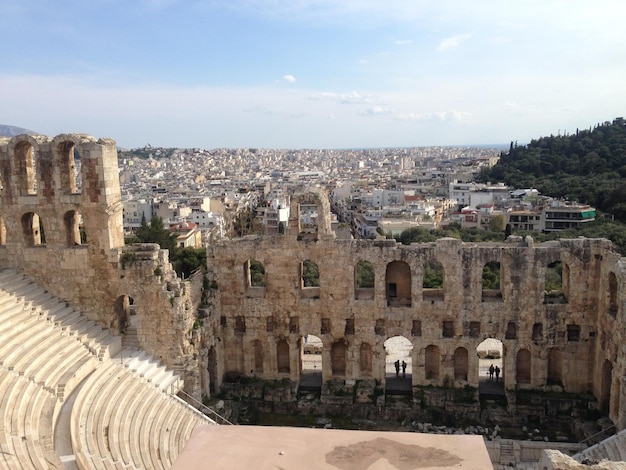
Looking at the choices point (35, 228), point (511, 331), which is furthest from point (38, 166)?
point (511, 331)

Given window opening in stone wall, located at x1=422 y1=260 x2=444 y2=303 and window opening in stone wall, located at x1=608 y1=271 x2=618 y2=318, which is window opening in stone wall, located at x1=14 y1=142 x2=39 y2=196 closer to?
window opening in stone wall, located at x1=422 y1=260 x2=444 y2=303

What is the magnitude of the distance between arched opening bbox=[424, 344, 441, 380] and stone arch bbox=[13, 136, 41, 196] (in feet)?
58.5

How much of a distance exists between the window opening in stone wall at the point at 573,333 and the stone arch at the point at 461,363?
169 inches

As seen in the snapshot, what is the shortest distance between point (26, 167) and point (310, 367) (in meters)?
16.0

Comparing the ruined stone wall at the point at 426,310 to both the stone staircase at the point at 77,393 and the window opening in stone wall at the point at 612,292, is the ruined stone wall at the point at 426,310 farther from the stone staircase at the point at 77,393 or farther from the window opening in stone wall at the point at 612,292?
the stone staircase at the point at 77,393

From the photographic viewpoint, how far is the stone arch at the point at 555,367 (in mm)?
25038

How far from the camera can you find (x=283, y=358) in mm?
26938

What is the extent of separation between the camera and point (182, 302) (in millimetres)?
22562

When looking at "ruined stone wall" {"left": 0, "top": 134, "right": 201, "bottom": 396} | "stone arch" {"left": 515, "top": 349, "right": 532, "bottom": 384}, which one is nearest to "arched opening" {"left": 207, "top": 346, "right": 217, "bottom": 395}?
"ruined stone wall" {"left": 0, "top": 134, "right": 201, "bottom": 396}

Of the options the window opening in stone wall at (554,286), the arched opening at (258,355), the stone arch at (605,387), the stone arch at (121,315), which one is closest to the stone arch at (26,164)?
the stone arch at (121,315)

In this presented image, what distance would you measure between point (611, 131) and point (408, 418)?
9324 cm

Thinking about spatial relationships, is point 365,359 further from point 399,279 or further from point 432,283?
point 432,283

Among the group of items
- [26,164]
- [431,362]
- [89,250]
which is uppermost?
[26,164]

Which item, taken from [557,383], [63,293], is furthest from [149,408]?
[557,383]
